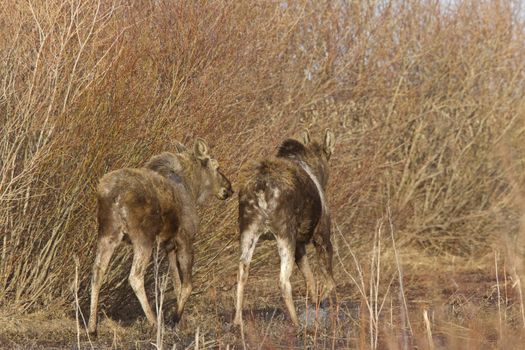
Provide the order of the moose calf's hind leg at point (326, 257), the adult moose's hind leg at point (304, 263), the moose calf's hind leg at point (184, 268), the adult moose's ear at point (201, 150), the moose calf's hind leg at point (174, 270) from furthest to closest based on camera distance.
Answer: the adult moose's hind leg at point (304, 263)
the moose calf's hind leg at point (326, 257)
the adult moose's ear at point (201, 150)
the moose calf's hind leg at point (174, 270)
the moose calf's hind leg at point (184, 268)

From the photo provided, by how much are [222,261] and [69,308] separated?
1908 millimetres

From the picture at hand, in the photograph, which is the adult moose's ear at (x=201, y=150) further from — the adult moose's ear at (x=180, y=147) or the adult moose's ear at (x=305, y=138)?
the adult moose's ear at (x=305, y=138)

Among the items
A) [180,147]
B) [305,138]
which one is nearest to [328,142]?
[305,138]

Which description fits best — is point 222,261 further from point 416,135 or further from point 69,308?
point 416,135

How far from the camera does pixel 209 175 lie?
28.2 feet

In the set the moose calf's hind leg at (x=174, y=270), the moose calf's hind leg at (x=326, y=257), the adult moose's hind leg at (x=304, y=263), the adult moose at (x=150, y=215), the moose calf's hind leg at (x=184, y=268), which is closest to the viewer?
the adult moose at (x=150, y=215)

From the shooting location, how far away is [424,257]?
15133mm

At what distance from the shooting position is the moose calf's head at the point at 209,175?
334 inches

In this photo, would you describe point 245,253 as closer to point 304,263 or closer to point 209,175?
point 209,175

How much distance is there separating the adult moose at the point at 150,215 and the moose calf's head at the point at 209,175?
0.01 meters

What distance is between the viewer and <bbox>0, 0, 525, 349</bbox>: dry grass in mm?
7953

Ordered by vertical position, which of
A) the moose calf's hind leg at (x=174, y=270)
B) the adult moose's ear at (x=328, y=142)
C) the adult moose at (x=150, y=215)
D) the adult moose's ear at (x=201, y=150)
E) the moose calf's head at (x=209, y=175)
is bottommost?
the moose calf's hind leg at (x=174, y=270)

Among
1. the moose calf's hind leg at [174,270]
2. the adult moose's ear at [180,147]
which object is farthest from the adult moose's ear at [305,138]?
the moose calf's hind leg at [174,270]

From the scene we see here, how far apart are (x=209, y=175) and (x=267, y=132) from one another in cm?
237
